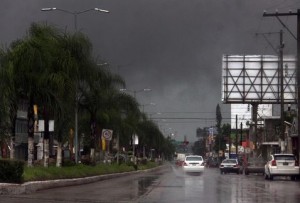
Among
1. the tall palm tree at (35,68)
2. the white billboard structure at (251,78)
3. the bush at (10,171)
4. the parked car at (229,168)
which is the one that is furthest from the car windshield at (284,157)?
the white billboard structure at (251,78)

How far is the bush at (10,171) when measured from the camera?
78.3 ft

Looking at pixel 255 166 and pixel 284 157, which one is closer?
pixel 284 157

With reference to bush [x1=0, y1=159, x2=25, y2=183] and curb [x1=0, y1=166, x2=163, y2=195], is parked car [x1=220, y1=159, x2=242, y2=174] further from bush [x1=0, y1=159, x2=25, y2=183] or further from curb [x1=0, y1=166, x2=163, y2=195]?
bush [x1=0, y1=159, x2=25, y2=183]

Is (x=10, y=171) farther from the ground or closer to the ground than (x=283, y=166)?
farther from the ground

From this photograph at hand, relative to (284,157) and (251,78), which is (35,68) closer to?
(284,157)

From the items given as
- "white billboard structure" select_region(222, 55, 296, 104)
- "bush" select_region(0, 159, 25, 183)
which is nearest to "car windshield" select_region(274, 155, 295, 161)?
"bush" select_region(0, 159, 25, 183)

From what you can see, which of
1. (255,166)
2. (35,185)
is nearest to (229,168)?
(255,166)

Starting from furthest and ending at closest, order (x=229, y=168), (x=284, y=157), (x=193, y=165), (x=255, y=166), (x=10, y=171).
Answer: (x=229, y=168), (x=255, y=166), (x=193, y=165), (x=284, y=157), (x=10, y=171)

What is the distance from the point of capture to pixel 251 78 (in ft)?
234

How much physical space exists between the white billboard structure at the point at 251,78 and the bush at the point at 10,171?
4867cm

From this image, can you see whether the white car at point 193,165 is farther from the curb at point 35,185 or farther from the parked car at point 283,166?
the curb at point 35,185

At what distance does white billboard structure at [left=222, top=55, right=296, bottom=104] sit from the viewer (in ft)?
233

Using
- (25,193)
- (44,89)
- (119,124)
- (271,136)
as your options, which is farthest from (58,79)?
(271,136)

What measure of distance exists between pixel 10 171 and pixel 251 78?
50.3m
